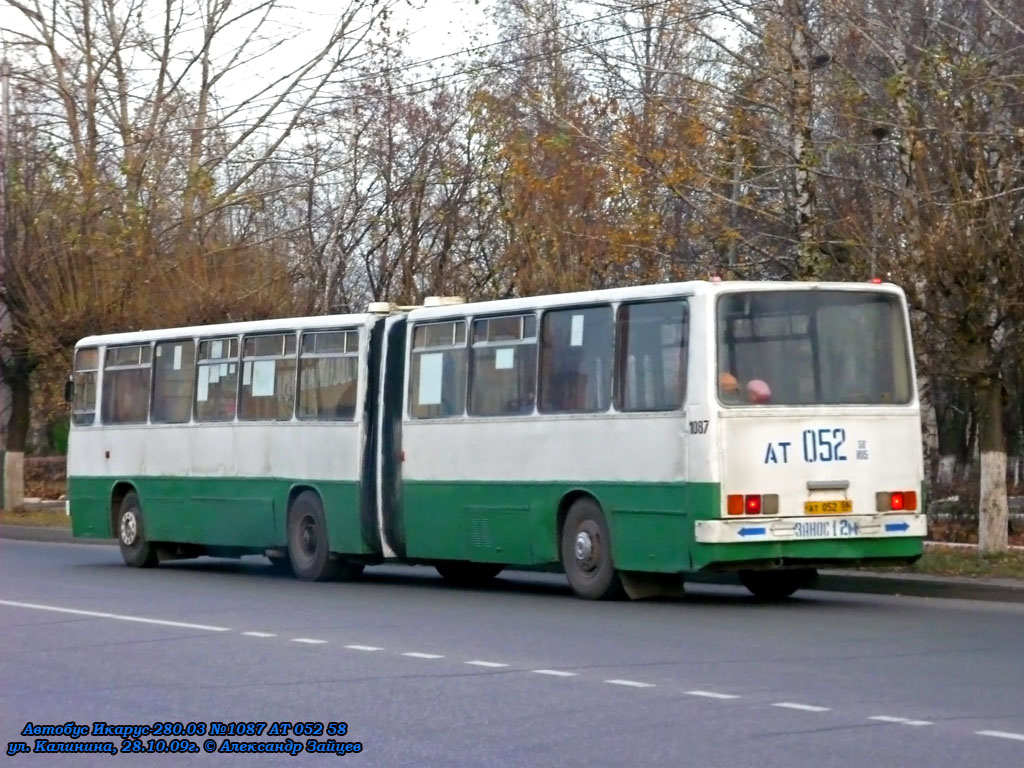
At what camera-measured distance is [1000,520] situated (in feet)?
63.8

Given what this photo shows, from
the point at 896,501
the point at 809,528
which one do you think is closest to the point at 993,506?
the point at 896,501

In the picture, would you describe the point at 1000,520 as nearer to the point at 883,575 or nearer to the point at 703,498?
the point at 883,575

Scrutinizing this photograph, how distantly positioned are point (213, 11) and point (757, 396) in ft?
96.8

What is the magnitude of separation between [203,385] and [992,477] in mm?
8839

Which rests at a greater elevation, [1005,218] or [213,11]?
[213,11]

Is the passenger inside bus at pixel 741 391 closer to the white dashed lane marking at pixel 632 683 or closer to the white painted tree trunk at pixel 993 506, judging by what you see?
the white painted tree trunk at pixel 993 506

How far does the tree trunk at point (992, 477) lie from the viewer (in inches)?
763

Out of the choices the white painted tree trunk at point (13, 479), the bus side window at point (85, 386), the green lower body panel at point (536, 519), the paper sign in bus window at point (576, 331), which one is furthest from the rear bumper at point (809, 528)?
the white painted tree trunk at point (13, 479)

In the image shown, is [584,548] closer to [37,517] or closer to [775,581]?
[775,581]

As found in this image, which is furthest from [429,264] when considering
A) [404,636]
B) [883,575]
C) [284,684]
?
[284,684]

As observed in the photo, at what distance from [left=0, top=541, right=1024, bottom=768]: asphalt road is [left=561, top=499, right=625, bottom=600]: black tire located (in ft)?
0.82

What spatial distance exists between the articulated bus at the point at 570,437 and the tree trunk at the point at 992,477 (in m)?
3.26

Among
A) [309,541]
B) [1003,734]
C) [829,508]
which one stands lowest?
[1003,734]

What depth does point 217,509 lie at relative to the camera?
21547mm
